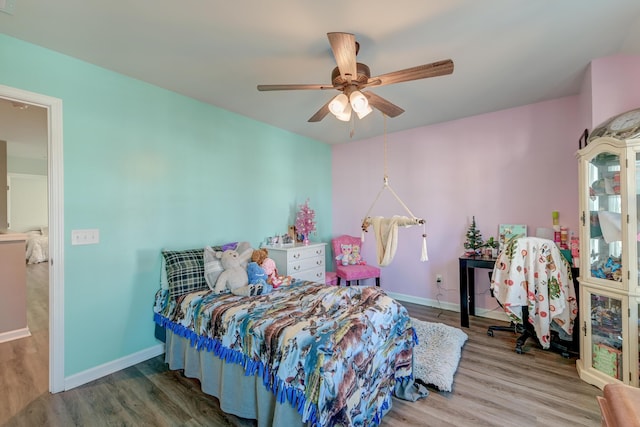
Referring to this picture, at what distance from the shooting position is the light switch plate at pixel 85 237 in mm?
2131

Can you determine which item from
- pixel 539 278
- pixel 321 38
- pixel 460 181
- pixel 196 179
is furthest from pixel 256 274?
pixel 460 181

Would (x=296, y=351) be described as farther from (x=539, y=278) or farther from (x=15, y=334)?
(x=15, y=334)

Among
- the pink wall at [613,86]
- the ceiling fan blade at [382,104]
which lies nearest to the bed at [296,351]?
the ceiling fan blade at [382,104]

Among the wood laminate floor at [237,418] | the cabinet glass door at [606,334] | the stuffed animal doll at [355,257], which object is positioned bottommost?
the wood laminate floor at [237,418]

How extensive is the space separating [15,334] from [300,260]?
3176 mm

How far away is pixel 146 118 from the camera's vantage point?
8.32 ft

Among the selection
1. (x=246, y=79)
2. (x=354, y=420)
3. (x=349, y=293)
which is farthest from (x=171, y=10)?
(x=354, y=420)

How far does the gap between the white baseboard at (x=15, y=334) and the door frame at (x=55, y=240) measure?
1596mm

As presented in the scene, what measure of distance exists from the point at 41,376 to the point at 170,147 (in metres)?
2.17

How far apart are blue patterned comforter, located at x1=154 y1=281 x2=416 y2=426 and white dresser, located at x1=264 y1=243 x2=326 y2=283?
3.03 ft

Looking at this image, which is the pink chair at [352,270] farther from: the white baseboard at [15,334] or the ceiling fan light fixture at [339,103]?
the white baseboard at [15,334]

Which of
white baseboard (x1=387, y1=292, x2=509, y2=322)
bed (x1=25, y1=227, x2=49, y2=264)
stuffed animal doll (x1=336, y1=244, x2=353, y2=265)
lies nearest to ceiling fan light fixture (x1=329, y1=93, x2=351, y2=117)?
stuffed animal doll (x1=336, y1=244, x2=353, y2=265)

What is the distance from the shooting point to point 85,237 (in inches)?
85.9

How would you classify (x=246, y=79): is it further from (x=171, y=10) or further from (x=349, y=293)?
(x=349, y=293)
